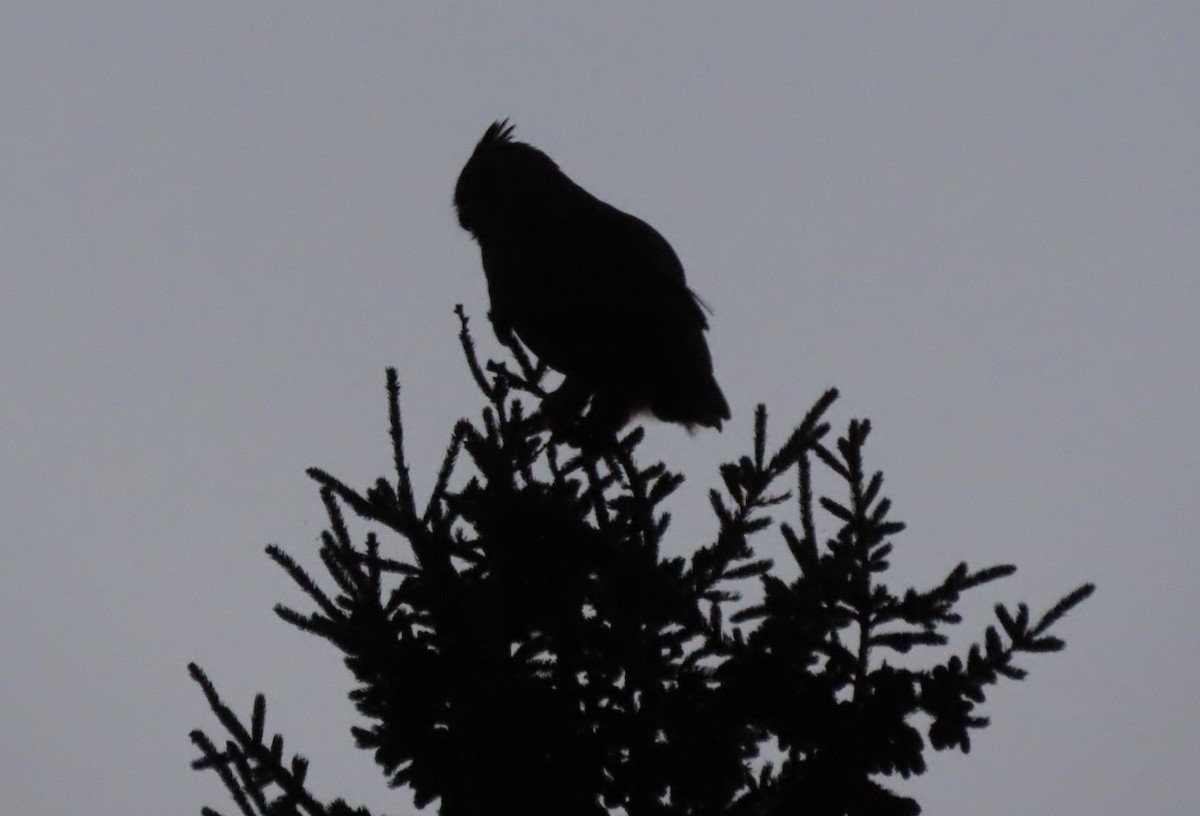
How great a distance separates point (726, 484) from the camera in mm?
2664

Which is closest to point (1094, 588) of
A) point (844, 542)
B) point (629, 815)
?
point (844, 542)

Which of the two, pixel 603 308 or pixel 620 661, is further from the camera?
pixel 603 308

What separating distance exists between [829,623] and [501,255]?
8.30ft

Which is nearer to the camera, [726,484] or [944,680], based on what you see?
[944,680]

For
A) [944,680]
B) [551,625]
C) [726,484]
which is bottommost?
[944,680]

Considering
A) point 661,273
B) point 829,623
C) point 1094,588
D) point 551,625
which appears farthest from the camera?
point 661,273

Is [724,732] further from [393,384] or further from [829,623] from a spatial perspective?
[393,384]

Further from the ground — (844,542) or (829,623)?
(844,542)

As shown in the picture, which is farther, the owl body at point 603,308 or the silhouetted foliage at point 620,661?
the owl body at point 603,308

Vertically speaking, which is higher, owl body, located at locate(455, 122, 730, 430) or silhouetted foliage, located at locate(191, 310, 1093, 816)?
owl body, located at locate(455, 122, 730, 430)

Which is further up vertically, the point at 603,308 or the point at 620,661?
the point at 603,308

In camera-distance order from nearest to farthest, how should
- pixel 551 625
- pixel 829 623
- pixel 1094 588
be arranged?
pixel 1094 588 < pixel 829 623 < pixel 551 625

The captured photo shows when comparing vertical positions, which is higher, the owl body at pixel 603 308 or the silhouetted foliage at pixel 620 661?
the owl body at pixel 603 308

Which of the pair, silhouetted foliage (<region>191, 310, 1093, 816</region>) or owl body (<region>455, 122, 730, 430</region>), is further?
owl body (<region>455, 122, 730, 430</region>)
